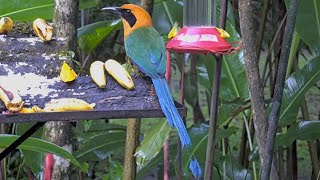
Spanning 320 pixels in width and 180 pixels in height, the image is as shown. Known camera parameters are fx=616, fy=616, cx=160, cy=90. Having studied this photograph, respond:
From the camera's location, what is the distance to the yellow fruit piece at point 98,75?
4.73 ft

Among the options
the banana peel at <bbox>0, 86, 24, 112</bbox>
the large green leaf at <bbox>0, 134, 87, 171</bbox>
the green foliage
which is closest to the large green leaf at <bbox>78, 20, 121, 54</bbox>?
the green foliage

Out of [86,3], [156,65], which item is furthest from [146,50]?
[86,3]

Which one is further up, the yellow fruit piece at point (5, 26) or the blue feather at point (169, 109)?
the yellow fruit piece at point (5, 26)

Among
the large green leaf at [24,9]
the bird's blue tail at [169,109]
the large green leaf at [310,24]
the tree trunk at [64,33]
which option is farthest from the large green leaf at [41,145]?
the large green leaf at [310,24]

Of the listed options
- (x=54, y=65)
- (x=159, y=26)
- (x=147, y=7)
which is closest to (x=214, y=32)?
(x=54, y=65)

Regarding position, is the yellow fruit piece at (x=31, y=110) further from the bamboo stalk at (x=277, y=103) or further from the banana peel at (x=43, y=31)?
the bamboo stalk at (x=277, y=103)

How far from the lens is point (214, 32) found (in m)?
1.68

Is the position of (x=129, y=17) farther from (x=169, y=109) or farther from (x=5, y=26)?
(x=169, y=109)

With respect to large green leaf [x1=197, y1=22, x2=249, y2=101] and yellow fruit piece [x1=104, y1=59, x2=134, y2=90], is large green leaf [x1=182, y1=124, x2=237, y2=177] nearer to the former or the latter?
large green leaf [x1=197, y1=22, x2=249, y2=101]

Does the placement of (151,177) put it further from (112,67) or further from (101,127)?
(112,67)

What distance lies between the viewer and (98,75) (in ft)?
4.85

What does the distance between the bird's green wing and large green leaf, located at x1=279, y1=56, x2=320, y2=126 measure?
93 cm

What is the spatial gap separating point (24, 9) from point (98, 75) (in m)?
1.18

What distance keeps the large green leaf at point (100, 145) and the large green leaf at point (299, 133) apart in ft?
3.33
